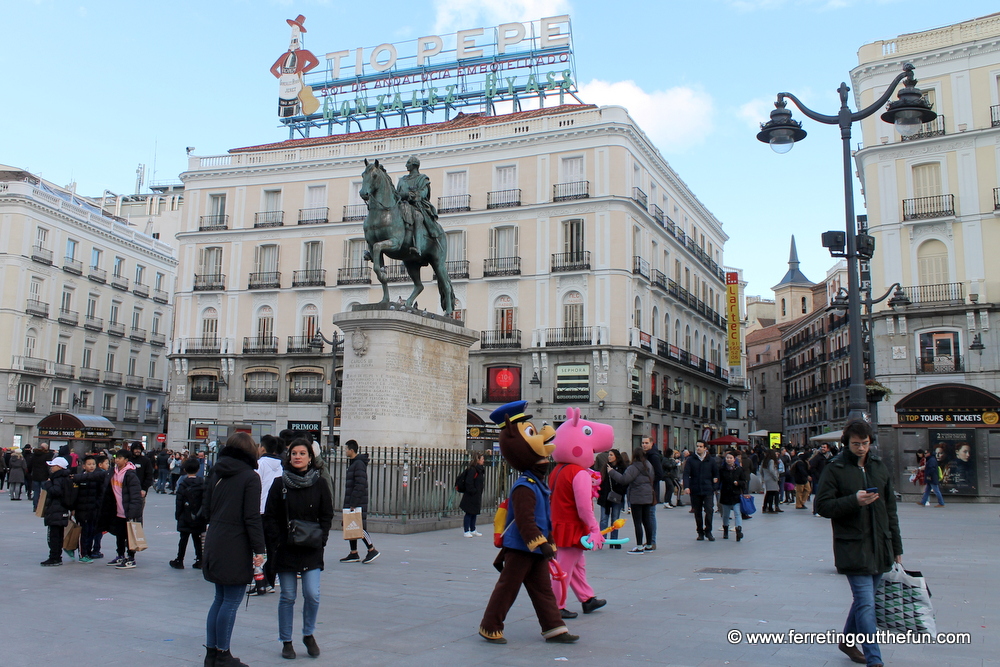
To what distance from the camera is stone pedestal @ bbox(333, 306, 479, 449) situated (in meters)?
14.4

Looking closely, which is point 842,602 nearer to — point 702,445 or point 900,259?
point 702,445

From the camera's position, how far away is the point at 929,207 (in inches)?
1315

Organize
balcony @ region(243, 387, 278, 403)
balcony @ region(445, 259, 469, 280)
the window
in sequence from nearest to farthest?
the window, balcony @ region(445, 259, 469, 280), balcony @ region(243, 387, 278, 403)

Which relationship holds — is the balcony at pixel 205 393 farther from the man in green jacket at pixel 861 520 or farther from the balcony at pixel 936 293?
the man in green jacket at pixel 861 520

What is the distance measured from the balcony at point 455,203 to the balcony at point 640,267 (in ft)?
28.4

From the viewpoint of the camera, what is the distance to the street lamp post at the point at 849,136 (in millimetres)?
11344

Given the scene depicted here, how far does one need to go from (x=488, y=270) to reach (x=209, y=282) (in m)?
16.1

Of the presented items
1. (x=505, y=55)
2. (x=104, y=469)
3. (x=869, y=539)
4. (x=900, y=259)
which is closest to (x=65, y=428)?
(x=505, y=55)

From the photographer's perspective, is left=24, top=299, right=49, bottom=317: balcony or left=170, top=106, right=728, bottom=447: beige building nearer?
left=170, top=106, right=728, bottom=447: beige building

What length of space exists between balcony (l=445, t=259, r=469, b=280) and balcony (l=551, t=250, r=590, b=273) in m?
4.53

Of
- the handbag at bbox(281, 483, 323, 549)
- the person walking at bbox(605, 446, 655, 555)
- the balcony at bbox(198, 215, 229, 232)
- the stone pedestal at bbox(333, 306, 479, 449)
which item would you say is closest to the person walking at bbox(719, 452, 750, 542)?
the person walking at bbox(605, 446, 655, 555)

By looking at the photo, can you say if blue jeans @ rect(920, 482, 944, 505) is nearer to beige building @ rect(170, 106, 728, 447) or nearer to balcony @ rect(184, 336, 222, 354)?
beige building @ rect(170, 106, 728, 447)

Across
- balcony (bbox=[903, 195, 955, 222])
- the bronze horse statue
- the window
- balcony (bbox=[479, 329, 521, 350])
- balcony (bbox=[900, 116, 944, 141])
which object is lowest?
the bronze horse statue

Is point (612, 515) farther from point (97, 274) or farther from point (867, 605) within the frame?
point (97, 274)
